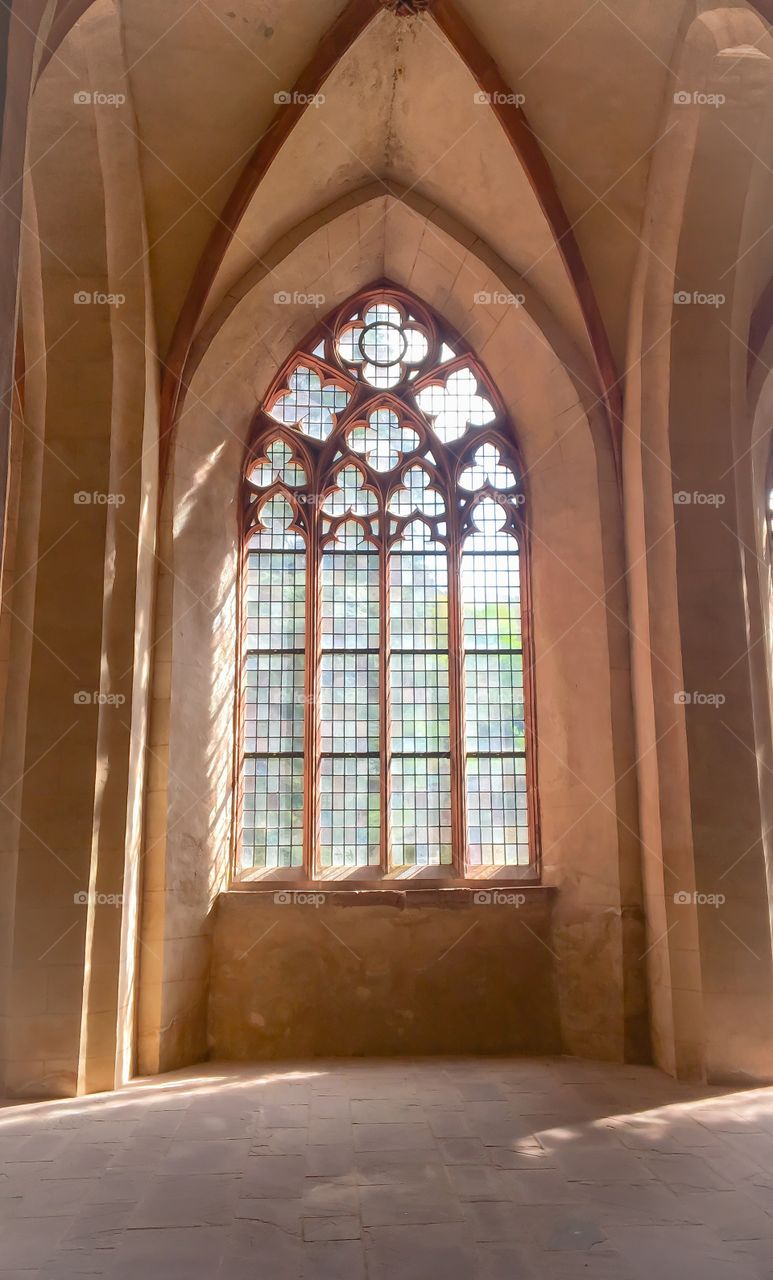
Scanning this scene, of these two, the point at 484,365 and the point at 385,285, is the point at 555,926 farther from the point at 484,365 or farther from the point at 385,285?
the point at 385,285

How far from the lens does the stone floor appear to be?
3.64 meters

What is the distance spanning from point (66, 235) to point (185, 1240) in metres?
6.16

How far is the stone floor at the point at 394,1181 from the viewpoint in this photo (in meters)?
3.64

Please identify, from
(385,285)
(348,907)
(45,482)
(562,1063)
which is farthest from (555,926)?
(385,285)
